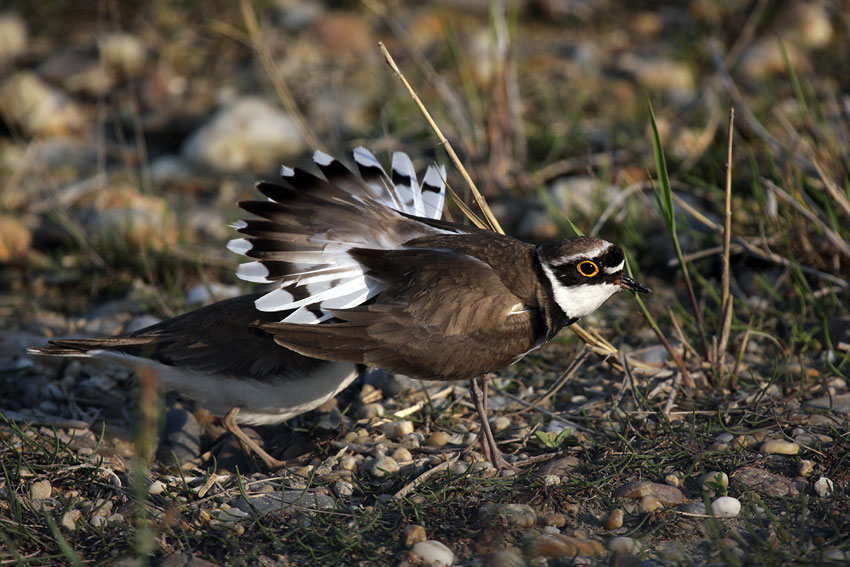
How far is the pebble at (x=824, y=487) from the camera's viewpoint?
353 cm

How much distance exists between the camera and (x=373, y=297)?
3.92 m

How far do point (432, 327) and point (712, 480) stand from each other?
1.26 metres

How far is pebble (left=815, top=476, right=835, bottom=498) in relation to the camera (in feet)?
11.6

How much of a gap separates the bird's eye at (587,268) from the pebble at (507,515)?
991 millimetres

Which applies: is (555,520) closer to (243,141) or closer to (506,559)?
(506,559)

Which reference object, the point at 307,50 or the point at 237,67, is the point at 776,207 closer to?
the point at 307,50

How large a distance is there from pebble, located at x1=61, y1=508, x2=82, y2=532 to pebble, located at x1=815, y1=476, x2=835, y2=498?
9.37 ft

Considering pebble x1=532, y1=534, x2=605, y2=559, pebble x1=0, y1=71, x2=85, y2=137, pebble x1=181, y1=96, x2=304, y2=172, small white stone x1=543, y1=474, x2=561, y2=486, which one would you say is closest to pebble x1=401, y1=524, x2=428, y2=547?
pebble x1=532, y1=534, x2=605, y2=559

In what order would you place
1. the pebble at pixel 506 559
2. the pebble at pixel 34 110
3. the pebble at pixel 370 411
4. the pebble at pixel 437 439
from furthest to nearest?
the pebble at pixel 34 110
the pebble at pixel 370 411
the pebble at pixel 437 439
the pebble at pixel 506 559

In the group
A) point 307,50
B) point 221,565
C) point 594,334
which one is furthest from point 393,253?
point 307,50

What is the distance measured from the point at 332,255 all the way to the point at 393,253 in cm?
27

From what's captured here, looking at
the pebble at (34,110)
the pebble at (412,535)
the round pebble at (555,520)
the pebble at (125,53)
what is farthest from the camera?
the pebble at (125,53)

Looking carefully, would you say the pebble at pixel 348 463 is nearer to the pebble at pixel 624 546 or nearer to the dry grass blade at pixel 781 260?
the pebble at pixel 624 546

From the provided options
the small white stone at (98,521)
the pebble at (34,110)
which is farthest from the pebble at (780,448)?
the pebble at (34,110)
